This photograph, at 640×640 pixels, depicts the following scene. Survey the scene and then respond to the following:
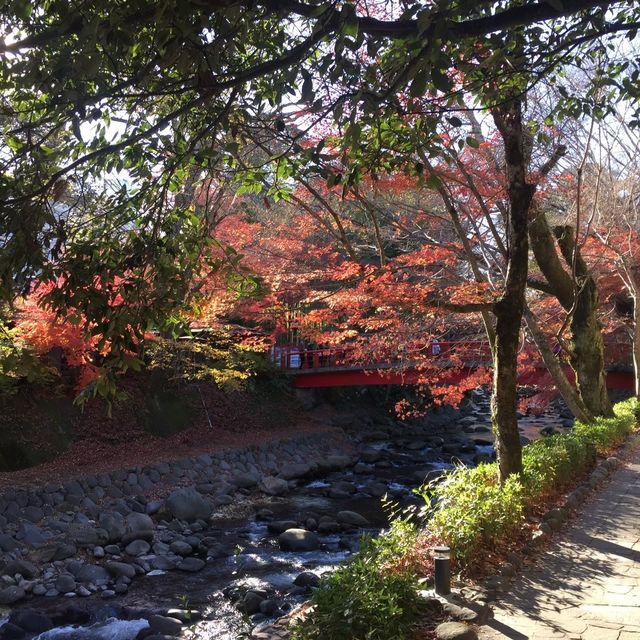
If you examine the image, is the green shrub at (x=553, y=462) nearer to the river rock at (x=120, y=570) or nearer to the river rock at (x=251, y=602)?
the river rock at (x=251, y=602)

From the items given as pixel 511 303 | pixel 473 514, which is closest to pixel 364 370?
pixel 511 303

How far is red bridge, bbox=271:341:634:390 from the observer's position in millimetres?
19812

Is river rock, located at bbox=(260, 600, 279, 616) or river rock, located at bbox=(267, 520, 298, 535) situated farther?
river rock, located at bbox=(267, 520, 298, 535)

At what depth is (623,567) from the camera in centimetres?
601

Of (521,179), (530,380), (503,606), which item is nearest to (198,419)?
(530,380)

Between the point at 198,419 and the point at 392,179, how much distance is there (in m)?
12.1

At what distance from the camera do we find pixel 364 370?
23.2 metres

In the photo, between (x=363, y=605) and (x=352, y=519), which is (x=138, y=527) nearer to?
(x=352, y=519)

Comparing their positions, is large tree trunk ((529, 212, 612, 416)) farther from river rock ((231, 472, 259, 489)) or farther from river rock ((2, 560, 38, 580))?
river rock ((2, 560, 38, 580))

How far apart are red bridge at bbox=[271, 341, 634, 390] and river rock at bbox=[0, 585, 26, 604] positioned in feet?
35.9

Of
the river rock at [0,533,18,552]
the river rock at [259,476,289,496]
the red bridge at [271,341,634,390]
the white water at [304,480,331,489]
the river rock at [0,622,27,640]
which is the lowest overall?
the white water at [304,480,331,489]

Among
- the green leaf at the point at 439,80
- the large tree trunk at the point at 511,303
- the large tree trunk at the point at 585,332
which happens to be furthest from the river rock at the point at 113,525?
the green leaf at the point at 439,80

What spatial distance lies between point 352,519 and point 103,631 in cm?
625

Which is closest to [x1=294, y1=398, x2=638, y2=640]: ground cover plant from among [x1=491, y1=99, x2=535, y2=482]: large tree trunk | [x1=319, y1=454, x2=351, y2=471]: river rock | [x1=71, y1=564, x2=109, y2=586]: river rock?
[x1=491, y1=99, x2=535, y2=482]: large tree trunk
